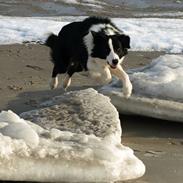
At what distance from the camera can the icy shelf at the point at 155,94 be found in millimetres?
6129

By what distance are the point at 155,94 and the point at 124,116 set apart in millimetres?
388

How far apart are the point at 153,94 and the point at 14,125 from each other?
2419mm

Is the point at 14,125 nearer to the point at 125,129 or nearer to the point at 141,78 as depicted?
the point at 125,129

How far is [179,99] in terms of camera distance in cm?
627

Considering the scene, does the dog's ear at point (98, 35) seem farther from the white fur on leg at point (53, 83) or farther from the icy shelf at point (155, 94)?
the white fur on leg at point (53, 83)

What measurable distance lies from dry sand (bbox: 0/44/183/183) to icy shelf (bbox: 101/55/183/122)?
169 millimetres

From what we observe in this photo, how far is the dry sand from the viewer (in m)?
4.90

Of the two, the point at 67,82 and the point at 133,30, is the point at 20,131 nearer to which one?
the point at 67,82

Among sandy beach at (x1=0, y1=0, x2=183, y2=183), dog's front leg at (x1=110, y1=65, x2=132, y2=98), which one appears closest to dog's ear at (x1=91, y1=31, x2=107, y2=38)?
dog's front leg at (x1=110, y1=65, x2=132, y2=98)

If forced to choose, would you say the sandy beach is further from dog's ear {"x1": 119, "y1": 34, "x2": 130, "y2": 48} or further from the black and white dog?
dog's ear {"x1": 119, "y1": 34, "x2": 130, "y2": 48}

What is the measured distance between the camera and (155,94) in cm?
636

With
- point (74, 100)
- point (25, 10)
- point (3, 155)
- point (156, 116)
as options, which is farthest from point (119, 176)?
point (25, 10)

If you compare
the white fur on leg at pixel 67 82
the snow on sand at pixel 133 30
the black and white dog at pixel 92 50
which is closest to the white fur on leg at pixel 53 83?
the black and white dog at pixel 92 50

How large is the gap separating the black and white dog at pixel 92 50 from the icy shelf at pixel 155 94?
0.56 feet
